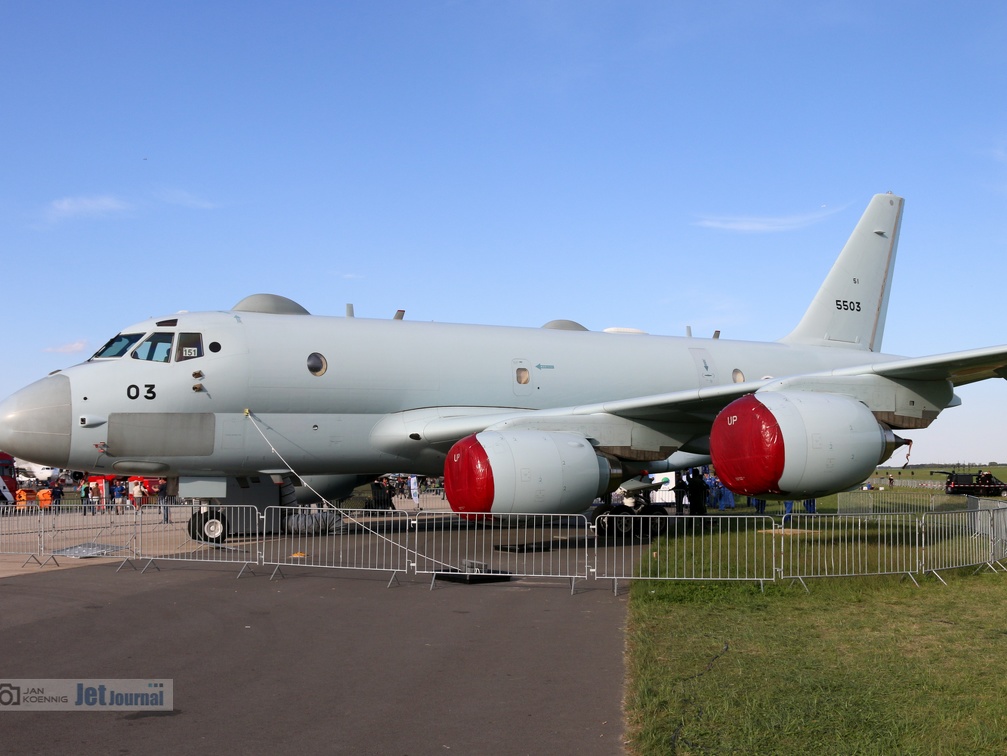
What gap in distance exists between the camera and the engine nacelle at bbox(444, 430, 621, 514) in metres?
12.5

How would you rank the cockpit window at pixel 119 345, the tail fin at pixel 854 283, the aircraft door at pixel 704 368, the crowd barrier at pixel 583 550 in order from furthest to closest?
the tail fin at pixel 854 283
the aircraft door at pixel 704 368
the cockpit window at pixel 119 345
the crowd barrier at pixel 583 550

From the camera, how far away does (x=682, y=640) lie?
8.02 metres

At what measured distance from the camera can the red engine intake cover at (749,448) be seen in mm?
11773

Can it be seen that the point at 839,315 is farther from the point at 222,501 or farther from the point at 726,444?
the point at 222,501

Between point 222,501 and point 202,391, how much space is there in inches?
117

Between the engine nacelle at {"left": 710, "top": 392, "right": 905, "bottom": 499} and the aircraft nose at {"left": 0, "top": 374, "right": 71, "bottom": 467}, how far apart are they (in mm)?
10015

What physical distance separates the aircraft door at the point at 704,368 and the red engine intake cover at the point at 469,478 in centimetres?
778

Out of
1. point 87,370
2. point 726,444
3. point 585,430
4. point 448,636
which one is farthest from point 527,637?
point 87,370

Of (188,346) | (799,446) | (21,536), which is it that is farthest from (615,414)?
(21,536)

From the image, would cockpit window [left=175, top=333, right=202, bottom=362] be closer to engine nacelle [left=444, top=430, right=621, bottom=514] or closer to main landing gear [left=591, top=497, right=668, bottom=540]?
engine nacelle [left=444, top=430, right=621, bottom=514]

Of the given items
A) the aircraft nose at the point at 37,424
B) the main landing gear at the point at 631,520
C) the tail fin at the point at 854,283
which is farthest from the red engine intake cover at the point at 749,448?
the tail fin at the point at 854,283

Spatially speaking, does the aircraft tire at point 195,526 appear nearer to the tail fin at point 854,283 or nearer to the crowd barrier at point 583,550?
the crowd barrier at point 583,550

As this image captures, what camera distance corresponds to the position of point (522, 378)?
1744 cm

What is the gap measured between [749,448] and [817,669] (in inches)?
208
